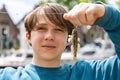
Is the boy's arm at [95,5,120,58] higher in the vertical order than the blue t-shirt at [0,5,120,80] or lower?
higher

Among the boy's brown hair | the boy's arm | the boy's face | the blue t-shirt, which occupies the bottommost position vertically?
the blue t-shirt

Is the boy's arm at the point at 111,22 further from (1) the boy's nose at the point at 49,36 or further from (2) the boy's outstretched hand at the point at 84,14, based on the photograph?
(1) the boy's nose at the point at 49,36

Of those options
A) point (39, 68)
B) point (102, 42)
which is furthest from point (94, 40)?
point (39, 68)

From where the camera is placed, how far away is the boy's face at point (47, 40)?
122cm

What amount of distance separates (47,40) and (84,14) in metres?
0.35

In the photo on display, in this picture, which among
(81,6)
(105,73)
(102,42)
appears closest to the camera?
(81,6)

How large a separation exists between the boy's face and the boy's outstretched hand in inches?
Answer: 12.4

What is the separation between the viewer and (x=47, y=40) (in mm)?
1215

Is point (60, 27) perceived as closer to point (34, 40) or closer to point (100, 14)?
point (34, 40)

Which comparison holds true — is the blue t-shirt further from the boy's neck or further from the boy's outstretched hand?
the boy's outstretched hand

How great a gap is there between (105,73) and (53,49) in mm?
164

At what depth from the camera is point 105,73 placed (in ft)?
4.02

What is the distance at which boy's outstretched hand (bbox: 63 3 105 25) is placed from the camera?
88 centimetres

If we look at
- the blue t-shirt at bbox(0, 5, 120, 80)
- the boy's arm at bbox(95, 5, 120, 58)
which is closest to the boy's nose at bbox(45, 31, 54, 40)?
the blue t-shirt at bbox(0, 5, 120, 80)
